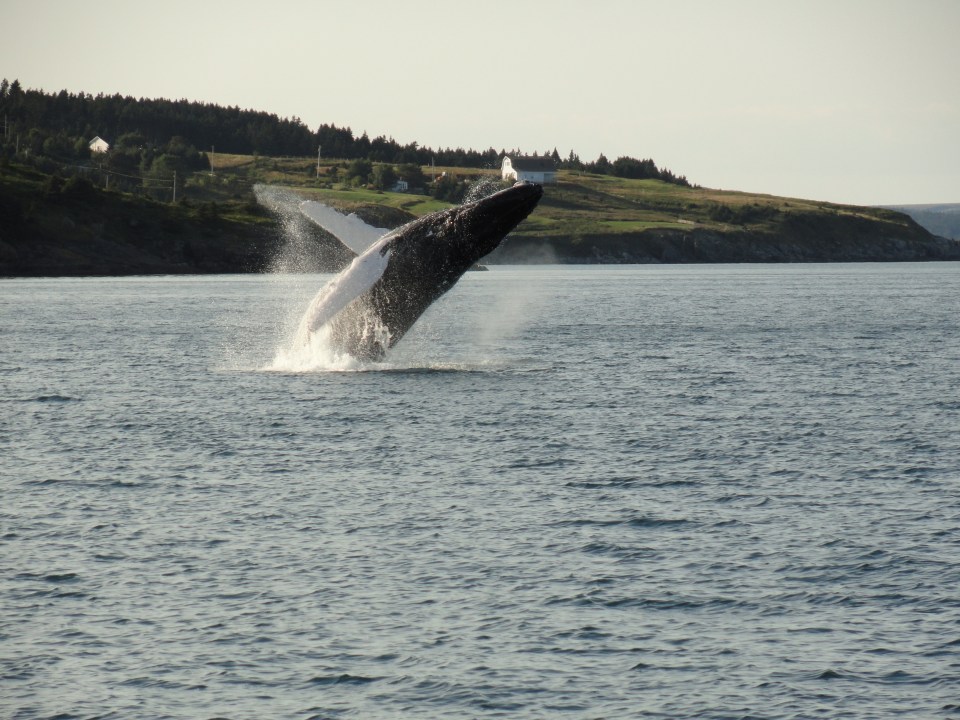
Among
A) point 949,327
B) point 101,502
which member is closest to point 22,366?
point 101,502

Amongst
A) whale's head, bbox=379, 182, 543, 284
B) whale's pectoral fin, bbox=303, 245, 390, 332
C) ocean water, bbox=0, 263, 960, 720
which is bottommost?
ocean water, bbox=0, 263, 960, 720

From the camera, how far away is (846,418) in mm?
35188

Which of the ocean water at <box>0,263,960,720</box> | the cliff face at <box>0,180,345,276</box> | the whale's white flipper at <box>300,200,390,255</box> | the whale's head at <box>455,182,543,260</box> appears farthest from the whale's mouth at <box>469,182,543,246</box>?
the cliff face at <box>0,180,345,276</box>

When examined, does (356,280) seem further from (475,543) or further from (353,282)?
(475,543)

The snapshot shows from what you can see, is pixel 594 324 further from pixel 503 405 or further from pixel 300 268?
pixel 300 268

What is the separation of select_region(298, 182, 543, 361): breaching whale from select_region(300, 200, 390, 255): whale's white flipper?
0.50 feet

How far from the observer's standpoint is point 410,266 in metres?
34.8

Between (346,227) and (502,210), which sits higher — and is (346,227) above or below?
below

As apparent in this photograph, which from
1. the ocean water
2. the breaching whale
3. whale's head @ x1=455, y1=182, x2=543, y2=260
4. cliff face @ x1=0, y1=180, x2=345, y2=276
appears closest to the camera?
the ocean water

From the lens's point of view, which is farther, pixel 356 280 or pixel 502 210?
pixel 356 280

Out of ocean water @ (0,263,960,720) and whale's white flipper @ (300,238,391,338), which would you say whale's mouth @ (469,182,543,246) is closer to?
whale's white flipper @ (300,238,391,338)

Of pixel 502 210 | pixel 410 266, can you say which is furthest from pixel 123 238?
pixel 502 210

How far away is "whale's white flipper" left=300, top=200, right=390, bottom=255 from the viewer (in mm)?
34375

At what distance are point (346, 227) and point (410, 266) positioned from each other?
6.95 feet
